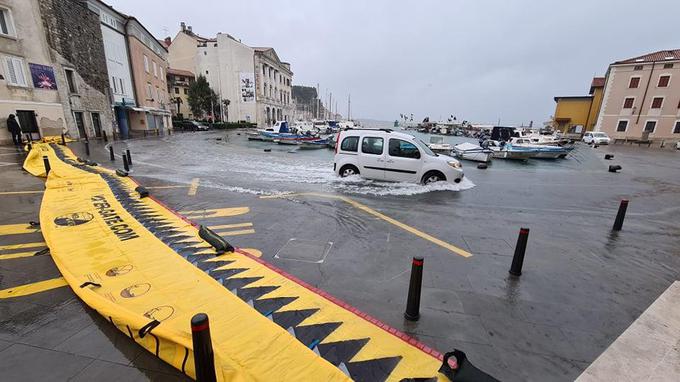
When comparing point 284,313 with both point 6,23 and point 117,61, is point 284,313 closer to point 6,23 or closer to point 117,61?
point 6,23

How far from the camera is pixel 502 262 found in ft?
16.8

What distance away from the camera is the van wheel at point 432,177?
34.4 ft

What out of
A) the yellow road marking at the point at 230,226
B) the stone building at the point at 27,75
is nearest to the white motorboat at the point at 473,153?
the yellow road marking at the point at 230,226

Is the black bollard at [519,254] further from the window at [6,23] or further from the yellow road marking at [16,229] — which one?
the window at [6,23]

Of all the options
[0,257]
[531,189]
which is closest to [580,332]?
[0,257]

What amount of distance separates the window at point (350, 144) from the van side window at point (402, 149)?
133cm

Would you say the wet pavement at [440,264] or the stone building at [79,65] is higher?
the stone building at [79,65]

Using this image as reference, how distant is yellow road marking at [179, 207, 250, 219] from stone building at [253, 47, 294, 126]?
58179 mm

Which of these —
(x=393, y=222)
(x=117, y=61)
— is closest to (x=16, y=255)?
(x=393, y=222)

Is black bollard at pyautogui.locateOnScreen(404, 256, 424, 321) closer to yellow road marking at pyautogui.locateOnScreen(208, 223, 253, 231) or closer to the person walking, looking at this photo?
yellow road marking at pyautogui.locateOnScreen(208, 223, 253, 231)

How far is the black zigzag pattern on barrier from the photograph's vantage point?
277 cm

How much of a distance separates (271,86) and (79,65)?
4577cm

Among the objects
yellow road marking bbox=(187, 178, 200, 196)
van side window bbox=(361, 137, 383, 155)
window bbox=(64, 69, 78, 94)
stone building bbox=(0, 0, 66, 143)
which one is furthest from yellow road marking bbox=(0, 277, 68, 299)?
window bbox=(64, 69, 78, 94)

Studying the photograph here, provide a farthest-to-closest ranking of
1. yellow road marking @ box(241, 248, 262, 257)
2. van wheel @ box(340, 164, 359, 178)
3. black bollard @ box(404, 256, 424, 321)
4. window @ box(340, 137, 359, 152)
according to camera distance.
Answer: van wheel @ box(340, 164, 359, 178) → window @ box(340, 137, 359, 152) → yellow road marking @ box(241, 248, 262, 257) → black bollard @ box(404, 256, 424, 321)
